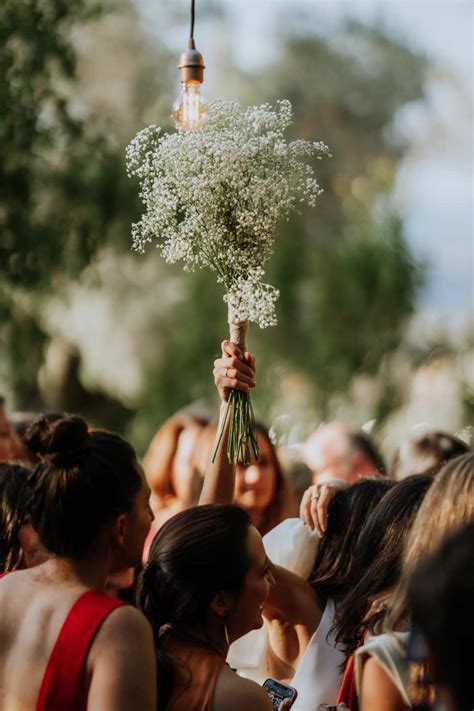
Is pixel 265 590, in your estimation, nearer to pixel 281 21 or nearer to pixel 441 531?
pixel 441 531

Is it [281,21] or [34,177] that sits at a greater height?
[281,21]

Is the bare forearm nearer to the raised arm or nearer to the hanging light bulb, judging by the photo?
the raised arm

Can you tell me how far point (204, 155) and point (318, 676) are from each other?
1.61 metres

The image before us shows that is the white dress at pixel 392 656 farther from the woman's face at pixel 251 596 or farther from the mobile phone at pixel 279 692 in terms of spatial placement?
the mobile phone at pixel 279 692

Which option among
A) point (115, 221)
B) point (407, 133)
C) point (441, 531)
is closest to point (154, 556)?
point (441, 531)

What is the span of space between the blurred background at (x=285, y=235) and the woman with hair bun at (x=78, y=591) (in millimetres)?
7555

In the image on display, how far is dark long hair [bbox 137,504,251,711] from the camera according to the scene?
8.38 ft

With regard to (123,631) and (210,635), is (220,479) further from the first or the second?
(123,631)

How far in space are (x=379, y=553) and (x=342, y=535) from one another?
410 millimetres

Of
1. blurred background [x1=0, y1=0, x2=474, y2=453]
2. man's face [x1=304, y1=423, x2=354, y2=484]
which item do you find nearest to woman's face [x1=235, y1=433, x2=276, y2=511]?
man's face [x1=304, y1=423, x2=354, y2=484]

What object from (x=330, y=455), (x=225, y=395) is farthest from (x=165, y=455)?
(x=225, y=395)

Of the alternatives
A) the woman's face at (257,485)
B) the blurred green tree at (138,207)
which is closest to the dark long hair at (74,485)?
the woman's face at (257,485)

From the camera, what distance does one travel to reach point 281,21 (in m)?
20.4

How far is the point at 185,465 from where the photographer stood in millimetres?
5633
